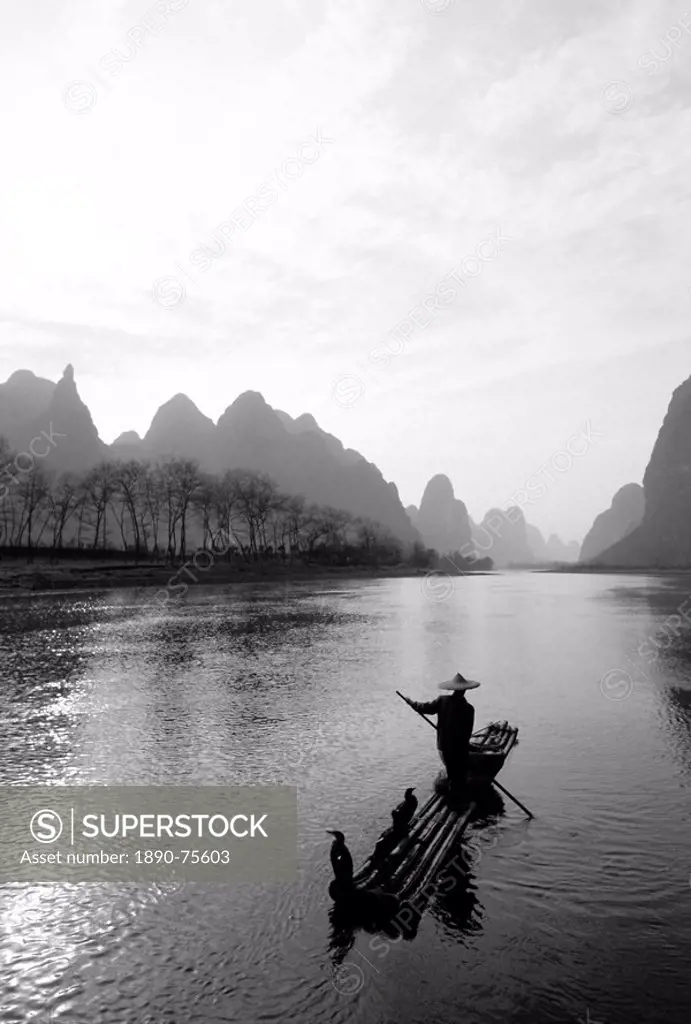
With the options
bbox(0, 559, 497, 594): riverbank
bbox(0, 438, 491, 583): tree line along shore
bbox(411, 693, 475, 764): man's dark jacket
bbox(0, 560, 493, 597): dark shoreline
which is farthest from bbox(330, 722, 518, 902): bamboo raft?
bbox(0, 438, 491, 583): tree line along shore

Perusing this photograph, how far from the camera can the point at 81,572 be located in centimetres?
8450

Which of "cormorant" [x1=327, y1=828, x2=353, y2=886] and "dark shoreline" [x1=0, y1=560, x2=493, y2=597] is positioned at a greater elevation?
"dark shoreline" [x1=0, y1=560, x2=493, y2=597]

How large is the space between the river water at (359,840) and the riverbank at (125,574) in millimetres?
45062

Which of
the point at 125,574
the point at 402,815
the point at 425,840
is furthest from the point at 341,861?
the point at 125,574

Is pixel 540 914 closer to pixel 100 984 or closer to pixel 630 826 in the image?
pixel 630 826

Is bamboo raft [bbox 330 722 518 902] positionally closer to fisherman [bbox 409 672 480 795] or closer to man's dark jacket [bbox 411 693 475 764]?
fisherman [bbox 409 672 480 795]

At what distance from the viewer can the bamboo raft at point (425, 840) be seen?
893cm

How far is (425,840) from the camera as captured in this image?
34.3 feet

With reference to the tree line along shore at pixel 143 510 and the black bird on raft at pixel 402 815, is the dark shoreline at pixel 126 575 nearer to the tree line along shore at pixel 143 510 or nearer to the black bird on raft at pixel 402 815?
the tree line along shore at pixel 143 510

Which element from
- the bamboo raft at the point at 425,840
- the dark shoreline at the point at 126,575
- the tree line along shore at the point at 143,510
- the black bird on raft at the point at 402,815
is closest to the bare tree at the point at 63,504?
the tree line along shore at the point at 143,510

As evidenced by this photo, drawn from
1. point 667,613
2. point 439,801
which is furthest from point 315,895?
point 667,613

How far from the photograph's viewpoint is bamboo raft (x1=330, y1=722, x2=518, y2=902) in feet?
29.3

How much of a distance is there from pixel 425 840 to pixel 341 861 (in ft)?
8.74

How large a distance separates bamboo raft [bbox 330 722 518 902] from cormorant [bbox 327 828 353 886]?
183 millimetres
